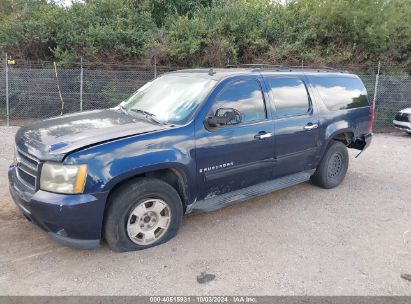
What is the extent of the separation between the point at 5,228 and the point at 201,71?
298 centimetres

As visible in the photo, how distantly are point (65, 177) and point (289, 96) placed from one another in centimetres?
303

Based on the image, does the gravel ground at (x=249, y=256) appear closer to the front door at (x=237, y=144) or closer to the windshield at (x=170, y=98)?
the front door at (x=237, y=144)

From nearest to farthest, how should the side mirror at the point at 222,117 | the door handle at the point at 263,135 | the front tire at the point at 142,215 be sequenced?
the front tire at the point at 142,215, the side mirror at the point at 222,117, the door handle at the point at 263,135

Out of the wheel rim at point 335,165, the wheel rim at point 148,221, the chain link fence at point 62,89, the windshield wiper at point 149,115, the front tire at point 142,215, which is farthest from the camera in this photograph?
the chain link fence at point 62,89

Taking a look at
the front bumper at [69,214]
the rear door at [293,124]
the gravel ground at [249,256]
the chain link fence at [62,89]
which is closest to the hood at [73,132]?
the front bumper at [69,214]

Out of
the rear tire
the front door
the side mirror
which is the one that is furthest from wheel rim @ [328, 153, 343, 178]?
the side mirror

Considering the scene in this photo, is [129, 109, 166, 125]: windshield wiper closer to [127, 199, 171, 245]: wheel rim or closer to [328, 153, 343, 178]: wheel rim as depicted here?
[127, 199, 171, 245]: wheel rim

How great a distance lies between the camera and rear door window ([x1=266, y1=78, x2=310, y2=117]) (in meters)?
4.61

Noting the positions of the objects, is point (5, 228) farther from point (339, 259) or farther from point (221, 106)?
point (339, 259)

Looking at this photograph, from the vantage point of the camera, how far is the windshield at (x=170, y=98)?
399cm

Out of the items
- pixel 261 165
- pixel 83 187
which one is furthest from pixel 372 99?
pixel 83 187

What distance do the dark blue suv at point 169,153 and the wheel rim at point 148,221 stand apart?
0.04 ft

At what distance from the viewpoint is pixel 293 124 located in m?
4.75

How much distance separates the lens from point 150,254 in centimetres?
366
